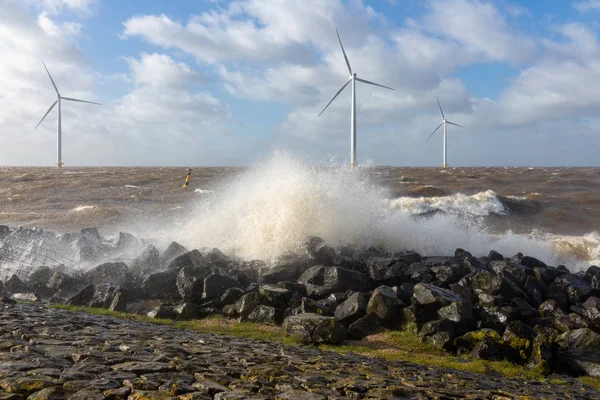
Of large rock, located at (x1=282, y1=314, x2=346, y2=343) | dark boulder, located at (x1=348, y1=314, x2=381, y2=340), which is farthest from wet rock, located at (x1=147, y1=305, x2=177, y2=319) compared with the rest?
dark boulder, located at (x1=348, y1=314, x2=381, y2=340)

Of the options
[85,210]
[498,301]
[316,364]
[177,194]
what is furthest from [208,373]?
[177,194]

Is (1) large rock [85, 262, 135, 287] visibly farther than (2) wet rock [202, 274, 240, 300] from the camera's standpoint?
Yes

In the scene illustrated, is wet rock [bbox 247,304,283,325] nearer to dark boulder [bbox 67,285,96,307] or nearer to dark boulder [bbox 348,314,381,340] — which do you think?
dark boulder [bbox 348,314,381,340]

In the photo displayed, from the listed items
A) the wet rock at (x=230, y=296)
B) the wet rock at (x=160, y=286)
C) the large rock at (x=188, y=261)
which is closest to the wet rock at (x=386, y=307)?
the wet rock at (x=230, y=296)

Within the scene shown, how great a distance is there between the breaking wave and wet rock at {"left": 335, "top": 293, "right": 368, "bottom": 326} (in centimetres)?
548

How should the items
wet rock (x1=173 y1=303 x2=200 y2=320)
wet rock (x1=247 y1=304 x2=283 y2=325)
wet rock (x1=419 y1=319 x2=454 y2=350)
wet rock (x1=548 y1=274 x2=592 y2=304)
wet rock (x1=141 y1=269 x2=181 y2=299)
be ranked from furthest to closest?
1. wet rock (x1=141 y1=269 x2=181 y2=299)
2. wet rock (x1=548 y1=274 x2=592 y2=304)
3. wet rock (x1=173 y1=303 x2=200 y2=320)
4. wet rock (x1=247 y1=304 x2=283 y2=325)
5. wet rock (x1=419 y1=319 x2=454 y2=350)

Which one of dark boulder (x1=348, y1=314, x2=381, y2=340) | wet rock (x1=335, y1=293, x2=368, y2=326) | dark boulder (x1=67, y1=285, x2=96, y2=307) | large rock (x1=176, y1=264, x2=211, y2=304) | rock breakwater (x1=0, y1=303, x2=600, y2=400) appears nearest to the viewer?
rock breakwater (x1=0, y1=303, x2=600, y2=400)

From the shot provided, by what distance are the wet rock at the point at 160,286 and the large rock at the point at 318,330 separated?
4674mm

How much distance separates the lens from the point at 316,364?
24.0 ft

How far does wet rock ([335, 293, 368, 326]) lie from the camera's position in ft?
34.7

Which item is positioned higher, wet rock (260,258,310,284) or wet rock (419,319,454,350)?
wet rock (260,258,310,284)

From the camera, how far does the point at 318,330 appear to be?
9359 millimetres

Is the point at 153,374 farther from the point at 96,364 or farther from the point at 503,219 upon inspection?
the point at 503,219

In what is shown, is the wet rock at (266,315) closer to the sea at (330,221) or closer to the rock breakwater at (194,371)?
the rock breakwater at (194,371)
